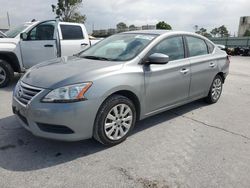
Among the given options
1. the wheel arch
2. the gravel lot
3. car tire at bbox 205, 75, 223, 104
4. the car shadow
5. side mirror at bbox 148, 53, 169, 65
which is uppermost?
side mirror at bbox 148, 53, 169, 65

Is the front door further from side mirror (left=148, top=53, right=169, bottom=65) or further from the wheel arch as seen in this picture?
the wheel arch

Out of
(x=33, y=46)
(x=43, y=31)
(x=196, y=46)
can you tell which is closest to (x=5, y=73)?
(x=33, y=46)

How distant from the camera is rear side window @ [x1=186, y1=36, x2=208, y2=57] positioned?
192 inches

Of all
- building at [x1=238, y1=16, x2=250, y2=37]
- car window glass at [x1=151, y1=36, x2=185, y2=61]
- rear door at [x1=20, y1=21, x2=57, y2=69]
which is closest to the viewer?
car window glass at [x1=151, y1=36, x2=185, y2=61]

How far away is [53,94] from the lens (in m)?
3.12

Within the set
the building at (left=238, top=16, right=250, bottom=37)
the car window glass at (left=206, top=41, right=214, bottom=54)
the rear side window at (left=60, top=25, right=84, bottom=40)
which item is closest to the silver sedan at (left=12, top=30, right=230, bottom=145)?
the car window glass at (left=206, top=41, right=214, bottom=54)

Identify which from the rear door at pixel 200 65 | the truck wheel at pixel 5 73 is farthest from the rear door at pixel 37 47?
the rear door at pixel 200 65

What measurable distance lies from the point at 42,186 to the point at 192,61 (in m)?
3.34

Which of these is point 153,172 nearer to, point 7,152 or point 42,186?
point 42,186

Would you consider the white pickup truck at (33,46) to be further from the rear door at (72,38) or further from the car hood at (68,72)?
the car hood at (68,72)

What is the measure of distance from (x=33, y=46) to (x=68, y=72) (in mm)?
4305

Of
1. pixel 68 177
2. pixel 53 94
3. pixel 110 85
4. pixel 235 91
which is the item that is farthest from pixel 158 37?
pixel 235 91

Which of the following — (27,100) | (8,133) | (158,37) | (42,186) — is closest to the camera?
(42,186)

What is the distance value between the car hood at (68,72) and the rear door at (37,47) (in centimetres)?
349
